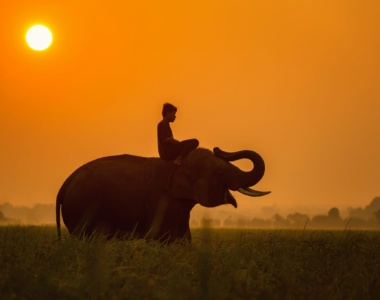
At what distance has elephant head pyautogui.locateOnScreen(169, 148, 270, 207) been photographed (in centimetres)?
1060

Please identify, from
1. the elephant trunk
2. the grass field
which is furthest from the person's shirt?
Answer: the grass field

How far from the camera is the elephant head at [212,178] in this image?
10.6 metres

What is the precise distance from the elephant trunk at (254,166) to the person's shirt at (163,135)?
3.16ft

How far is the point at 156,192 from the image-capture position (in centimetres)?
1066

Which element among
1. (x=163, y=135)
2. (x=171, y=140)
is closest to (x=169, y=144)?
(x=171, y=140)

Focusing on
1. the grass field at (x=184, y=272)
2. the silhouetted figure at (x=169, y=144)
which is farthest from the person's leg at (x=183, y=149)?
the grass field at (x=184, y=272)

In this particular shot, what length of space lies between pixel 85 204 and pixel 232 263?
5.06m

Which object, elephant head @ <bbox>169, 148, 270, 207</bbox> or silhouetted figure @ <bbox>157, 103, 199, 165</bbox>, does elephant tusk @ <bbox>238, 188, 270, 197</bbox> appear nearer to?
elephant head @ <bbox>169, 148, 270, 207</bbox>

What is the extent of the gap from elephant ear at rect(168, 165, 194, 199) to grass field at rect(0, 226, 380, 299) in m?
2.40

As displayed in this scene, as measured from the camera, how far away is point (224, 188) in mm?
10820

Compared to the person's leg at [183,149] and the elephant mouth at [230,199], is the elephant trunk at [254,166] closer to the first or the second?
the elephant mouth at [230,199]

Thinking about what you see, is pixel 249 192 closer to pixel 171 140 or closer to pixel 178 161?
pixel 178 161

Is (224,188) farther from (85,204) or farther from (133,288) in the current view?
(133,288)

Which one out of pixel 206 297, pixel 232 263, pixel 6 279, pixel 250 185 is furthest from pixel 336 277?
pixel 250 185
